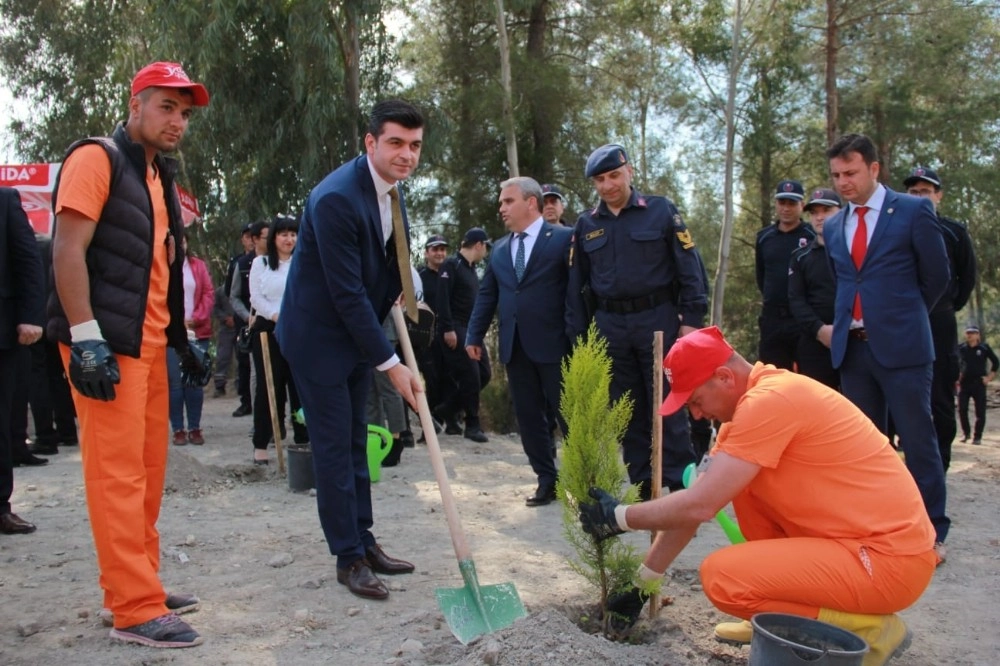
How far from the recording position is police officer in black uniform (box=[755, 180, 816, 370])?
761cm

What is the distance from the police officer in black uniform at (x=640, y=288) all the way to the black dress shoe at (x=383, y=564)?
182cm

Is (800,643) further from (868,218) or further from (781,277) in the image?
(781,277)

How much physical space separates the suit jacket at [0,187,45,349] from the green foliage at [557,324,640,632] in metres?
3.66

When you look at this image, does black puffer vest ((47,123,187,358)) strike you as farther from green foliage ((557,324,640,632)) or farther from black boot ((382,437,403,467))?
black boot ((382,437,403,467))

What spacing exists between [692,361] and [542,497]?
3320 millimetres

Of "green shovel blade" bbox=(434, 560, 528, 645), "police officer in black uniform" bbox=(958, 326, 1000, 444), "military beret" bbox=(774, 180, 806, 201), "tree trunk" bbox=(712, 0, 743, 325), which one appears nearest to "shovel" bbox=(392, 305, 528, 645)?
"green shovel blade" bbox=(434, 560, 528, 645)

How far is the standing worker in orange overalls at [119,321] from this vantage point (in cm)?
331

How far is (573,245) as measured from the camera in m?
5.91

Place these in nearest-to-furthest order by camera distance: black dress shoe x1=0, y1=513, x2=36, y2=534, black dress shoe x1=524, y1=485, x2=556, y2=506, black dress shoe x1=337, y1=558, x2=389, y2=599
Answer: black dress shoe x1=337, y1=558, x2=389, y2=599, black dress shoe x1=0, y1=513, x2=36, y2=534, black dress shoe x1=524, y1=485, x2=556, y2=506

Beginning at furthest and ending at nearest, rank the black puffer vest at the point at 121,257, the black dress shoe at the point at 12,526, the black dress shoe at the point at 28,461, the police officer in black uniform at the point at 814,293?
the black dress shoe at the point at 28,461 < the police officer in black uniform at the point at 814,293 < the black dress shoe at the point at 12,526 < the black puffer vest at the point at 121,257

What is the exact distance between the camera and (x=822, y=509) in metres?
3.22

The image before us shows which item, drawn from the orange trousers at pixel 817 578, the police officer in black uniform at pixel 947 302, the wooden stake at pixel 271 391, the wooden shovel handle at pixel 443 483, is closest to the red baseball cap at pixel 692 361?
the orange trousers at pixel 817 578

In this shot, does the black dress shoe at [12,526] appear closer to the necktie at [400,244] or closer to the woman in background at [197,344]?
the necktie at [400,244]

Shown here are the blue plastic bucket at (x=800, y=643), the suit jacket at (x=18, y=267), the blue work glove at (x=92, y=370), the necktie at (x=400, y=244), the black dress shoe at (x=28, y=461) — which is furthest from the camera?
the black dress shoe at (x=28, y=461)
